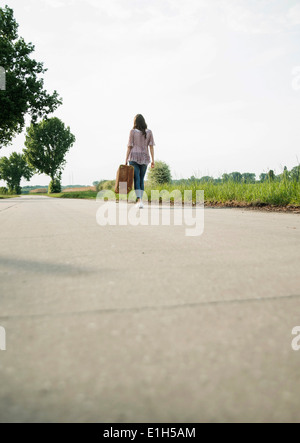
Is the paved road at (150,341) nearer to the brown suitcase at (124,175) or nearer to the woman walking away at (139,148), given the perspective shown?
the woman walking away at (139,148)

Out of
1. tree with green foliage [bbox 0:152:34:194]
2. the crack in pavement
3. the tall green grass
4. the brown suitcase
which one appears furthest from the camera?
tree with green foliage [bbox 0:152:34:194]

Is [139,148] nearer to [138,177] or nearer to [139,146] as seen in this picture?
[139,146]

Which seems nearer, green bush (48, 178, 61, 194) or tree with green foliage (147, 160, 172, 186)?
tree with green foliage (147, 160, 172, 186)

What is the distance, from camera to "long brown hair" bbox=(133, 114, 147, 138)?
22.1 ft

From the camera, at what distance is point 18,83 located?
18781 mm

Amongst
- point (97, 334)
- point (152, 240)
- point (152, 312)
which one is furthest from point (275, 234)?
point (97, 334)

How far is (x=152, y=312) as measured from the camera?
925 mm

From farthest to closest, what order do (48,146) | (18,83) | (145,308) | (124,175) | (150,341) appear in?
(48,146) < (18,83) < (124,175) < (145,308) < (150,341)

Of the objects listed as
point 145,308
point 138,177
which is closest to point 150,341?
point 145,308

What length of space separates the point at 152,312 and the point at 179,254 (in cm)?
88

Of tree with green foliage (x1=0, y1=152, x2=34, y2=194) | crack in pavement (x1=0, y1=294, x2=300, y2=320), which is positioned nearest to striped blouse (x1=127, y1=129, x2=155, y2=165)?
crack in pavement (x1=0, y1=294, x2=300, y2=320)

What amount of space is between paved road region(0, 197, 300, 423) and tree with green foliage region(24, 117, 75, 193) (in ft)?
169

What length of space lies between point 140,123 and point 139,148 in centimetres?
54

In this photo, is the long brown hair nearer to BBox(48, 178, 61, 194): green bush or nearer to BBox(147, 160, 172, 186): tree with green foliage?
BBox(147, 160, 172, 186): tree with green foliage
